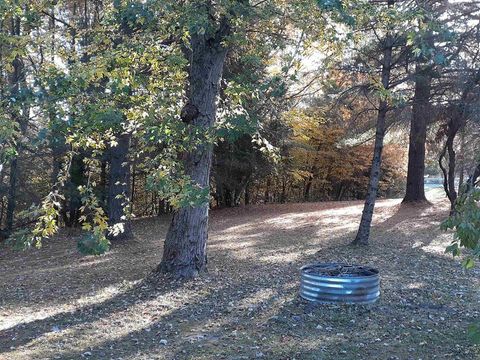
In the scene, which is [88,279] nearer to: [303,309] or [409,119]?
[303,309]

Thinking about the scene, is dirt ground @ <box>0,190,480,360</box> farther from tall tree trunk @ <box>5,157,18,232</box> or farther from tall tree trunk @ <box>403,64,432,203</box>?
tall tree trunk @ <box>5,157,18,232</box>

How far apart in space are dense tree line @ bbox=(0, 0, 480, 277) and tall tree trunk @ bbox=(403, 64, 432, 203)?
0.21ft

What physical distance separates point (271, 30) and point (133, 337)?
17.1 ft

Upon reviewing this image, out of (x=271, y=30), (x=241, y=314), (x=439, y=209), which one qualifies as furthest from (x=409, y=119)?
(x=241, y=314)

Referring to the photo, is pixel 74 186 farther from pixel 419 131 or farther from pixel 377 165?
pixel 419 131

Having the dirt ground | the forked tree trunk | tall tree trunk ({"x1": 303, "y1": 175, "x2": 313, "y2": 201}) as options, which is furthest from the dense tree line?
tall tree trunk ({"x1": 303, "y1": 175, "x2": 313, "y2": 201})

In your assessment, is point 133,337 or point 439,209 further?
point 439,209

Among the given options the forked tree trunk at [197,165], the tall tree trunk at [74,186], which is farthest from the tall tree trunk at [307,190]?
the forked tree trunk at [197,165]

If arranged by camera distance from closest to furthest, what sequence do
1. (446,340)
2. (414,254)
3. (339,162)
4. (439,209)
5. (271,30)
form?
1. (446,340)
2. (271,30)
3. (414,254)
4. (439,209)
5. (339,162)

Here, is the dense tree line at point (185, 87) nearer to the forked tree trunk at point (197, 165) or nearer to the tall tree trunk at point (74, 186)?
the forked tree trunk at point (197, 165)

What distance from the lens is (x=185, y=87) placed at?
7734mm

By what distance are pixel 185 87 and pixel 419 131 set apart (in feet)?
30.6

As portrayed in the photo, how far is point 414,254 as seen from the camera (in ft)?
33.0

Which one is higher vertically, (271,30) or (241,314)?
(271,30)
